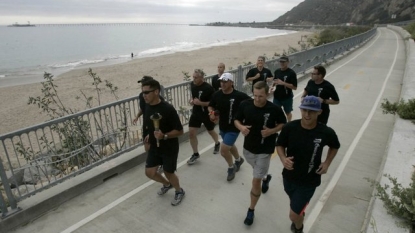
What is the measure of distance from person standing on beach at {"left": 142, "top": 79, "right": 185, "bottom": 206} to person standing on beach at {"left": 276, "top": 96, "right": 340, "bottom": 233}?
66.1 inches

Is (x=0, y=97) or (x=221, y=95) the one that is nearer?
(x=221, y=95)

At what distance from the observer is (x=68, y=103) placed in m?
19.1

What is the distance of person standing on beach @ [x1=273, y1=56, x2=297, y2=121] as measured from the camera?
709 centimetres

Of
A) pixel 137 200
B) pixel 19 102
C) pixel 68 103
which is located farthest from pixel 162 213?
pixel 19 102

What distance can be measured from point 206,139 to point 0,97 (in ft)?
71.0

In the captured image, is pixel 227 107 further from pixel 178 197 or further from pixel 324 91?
pixel 324 91

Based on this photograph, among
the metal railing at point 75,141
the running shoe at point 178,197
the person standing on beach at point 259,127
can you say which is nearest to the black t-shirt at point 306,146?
the person standing on beach at point 259,127

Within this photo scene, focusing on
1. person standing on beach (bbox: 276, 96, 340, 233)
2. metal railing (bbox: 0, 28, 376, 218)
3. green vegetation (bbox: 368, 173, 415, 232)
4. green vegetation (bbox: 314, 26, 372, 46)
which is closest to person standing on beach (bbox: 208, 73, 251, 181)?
person standing on beach (bbox: 276, 96, 340, 233)

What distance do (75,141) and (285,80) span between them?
495 cm

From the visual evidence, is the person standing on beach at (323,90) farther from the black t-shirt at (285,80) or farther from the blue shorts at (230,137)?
the blue shorts at (230,137)

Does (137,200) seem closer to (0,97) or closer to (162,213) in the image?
(162,213)

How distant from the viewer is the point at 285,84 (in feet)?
23.1

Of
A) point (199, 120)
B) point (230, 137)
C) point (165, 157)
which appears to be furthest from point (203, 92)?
point (165, 157)

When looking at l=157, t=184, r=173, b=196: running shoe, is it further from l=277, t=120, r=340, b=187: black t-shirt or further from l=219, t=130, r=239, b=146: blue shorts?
l=277, t=120, r=340, b=187: black t-shirt
